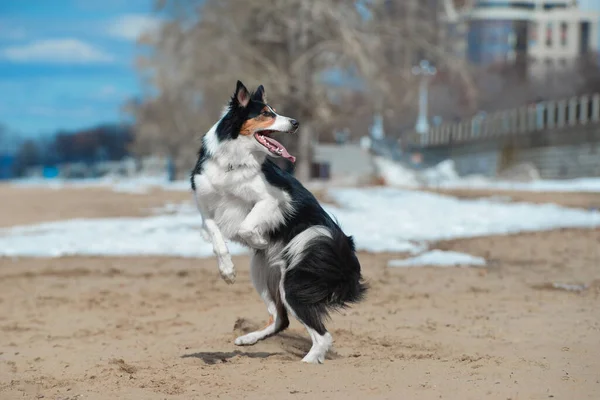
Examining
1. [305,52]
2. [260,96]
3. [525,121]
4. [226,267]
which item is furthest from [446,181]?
[226,267]

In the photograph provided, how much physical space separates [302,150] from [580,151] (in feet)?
40.3

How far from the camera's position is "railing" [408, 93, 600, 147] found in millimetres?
38531

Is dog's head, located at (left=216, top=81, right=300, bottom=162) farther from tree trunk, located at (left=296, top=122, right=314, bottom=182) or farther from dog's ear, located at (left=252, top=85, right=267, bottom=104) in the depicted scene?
tree trunk, located at (left=296, top=122, right=314, bottom=182)

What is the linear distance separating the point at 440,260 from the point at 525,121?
3424cm

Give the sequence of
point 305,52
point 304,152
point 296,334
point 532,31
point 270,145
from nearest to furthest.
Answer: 1. point 270,145
2. point 296,334
3. point 305,52
4. point 304,152
5. point 532,31

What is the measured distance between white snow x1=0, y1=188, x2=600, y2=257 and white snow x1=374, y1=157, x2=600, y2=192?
35.7 ft

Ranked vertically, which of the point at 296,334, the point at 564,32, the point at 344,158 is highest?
the point at 296,334

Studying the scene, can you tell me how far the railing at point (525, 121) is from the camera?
126 feet

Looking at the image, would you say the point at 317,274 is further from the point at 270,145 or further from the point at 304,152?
the point at 304,152

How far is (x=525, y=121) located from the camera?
45062mm

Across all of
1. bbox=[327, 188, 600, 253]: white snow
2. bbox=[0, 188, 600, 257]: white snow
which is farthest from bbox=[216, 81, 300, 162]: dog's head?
bbox=[327, 188, 600, 253]: white snow

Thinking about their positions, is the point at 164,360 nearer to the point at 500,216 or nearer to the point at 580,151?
the point at 500,216

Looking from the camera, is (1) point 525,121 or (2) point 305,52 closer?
(2) point 305,52

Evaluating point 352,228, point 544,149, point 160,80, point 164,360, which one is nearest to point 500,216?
point 352,228
